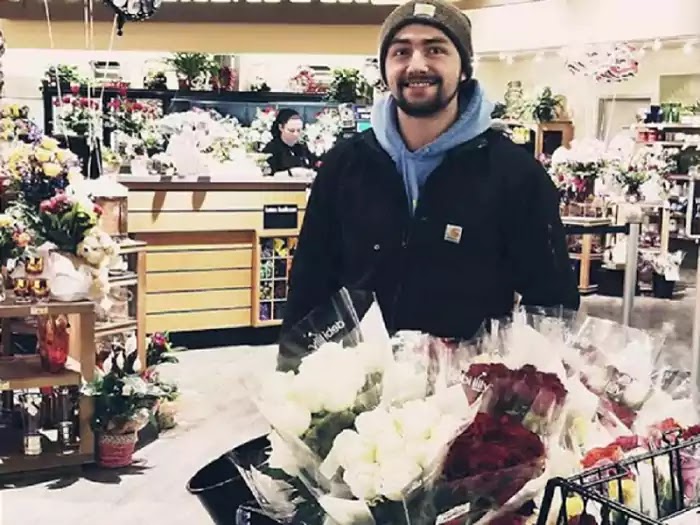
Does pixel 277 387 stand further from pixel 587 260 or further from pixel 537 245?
pixel 587 260

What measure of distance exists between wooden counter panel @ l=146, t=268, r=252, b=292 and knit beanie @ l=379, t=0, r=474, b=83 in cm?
493

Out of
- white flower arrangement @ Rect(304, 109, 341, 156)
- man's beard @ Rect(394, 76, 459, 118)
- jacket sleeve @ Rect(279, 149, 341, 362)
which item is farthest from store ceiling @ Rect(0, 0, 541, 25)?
man's beard @ Rect(394, 76, 459, 118)

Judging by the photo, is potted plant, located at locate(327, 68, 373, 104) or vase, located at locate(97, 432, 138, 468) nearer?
vase, located at locate(97, 432, 138, 468)

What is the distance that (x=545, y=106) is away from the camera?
14.0 m

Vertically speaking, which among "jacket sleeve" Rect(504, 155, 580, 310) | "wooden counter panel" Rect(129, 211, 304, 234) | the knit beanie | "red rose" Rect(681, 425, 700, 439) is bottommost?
"wooden counter panel" Rect(129, 211, 304, 234)

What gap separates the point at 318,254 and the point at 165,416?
126 inches

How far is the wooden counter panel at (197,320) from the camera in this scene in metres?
6.79

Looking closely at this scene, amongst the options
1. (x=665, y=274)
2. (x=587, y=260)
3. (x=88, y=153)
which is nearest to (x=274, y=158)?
(x=88, y=153)

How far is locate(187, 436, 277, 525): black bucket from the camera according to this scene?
1.16m

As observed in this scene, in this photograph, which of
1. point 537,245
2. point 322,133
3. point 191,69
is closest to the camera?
point 537,245

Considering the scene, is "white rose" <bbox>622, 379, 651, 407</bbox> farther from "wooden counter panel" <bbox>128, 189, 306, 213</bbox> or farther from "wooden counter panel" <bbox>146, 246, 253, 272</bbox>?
"wooden counter panel" <bbox>146, 246, 253, 272</bbox>

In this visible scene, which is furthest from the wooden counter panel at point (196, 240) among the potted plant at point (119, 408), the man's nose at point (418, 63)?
the man's nose at point (418, 63)

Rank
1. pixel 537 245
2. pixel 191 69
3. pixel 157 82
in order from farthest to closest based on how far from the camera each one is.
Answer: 1. pixel 157 82
2. pixel 191 69
3. pixel 537 245

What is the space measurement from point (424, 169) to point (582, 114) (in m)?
13.2
